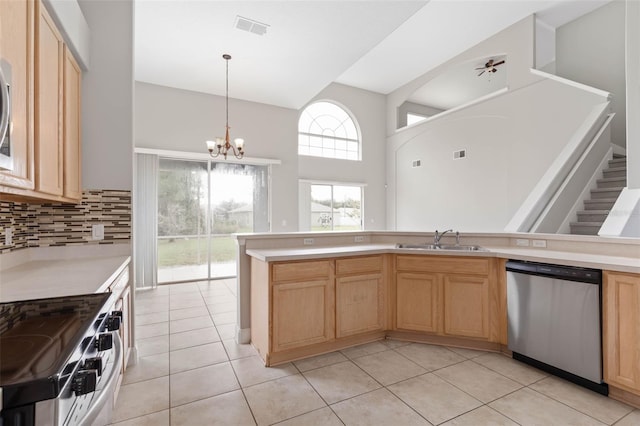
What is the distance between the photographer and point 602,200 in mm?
4277

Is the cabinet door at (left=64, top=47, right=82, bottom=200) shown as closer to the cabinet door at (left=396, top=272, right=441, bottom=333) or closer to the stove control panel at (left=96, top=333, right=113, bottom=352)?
the stove control panel at (left=96, top=333, right=113, bottom=352)

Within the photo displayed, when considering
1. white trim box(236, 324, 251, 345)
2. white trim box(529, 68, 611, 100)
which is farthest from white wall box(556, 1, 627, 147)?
white trim box(236, 324, 251, 345)

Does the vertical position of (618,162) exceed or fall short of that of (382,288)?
it exceeds it

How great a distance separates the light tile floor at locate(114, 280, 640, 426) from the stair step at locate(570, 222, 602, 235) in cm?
273

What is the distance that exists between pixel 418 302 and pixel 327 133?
5497mm

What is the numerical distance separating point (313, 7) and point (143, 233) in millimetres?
4374

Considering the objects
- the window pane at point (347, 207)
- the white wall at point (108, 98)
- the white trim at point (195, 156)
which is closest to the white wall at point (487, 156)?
the window pane at point (347, 207)

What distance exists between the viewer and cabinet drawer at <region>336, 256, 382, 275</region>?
8.78ft

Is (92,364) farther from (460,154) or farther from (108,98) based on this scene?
(460,154)

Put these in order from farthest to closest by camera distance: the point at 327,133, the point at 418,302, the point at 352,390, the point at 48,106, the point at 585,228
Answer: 1. the point at 327,133
2. the point at 585,228
3. the point at 418,302
4. the point at 352,390
5. the point at 48,106

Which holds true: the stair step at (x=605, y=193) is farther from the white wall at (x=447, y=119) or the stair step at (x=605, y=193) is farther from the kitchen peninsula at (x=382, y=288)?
the kitchen peninsula at (x=382, y=288)

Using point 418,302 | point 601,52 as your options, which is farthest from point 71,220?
point 601,52

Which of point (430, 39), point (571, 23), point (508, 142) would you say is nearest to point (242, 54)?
point (430, 39)

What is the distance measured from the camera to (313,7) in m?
3.17
